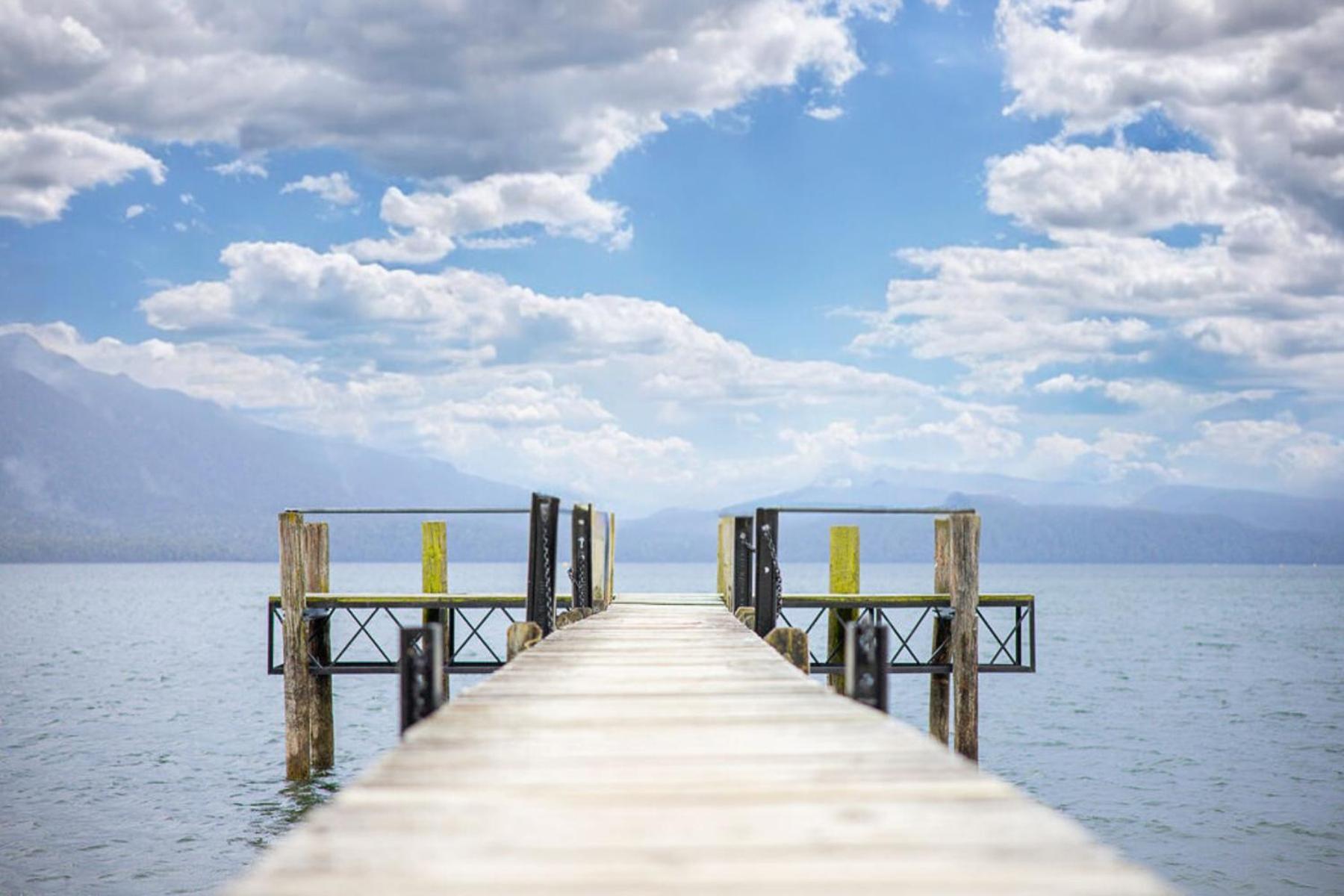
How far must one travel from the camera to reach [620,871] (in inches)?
168

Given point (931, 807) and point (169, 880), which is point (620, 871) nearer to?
point (931, 807)

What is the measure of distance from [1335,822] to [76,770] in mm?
27815

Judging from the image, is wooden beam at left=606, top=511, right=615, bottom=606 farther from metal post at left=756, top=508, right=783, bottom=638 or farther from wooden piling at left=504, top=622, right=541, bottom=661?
wooden piling at left=504, top=622, right=541, bottom=661

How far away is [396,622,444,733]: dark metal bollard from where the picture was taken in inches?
324

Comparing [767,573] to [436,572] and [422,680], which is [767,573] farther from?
[422,680]

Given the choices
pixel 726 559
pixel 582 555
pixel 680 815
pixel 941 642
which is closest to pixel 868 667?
pixel 680 815

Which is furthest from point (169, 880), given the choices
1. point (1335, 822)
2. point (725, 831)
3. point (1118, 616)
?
point (1118, 616)

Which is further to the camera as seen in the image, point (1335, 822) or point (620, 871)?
point (1335, 822)

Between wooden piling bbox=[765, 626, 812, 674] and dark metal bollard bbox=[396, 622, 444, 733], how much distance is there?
174 inches

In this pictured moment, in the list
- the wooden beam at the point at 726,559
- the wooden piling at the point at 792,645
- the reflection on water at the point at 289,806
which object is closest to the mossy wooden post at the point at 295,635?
the reflection on water at the point at 289,806

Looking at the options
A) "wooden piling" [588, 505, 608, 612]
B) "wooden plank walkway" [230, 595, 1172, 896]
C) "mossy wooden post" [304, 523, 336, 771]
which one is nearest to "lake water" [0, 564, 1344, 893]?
"mossy wooden post" [304, 523, 336, 771]

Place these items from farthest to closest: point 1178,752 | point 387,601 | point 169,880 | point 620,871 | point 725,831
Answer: point 1178,752 < point 387,601 < point 169,880 < point 725,831 < point 620,871

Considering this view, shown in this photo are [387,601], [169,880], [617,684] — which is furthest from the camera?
[387,601]

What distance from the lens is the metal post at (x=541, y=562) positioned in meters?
14.8
